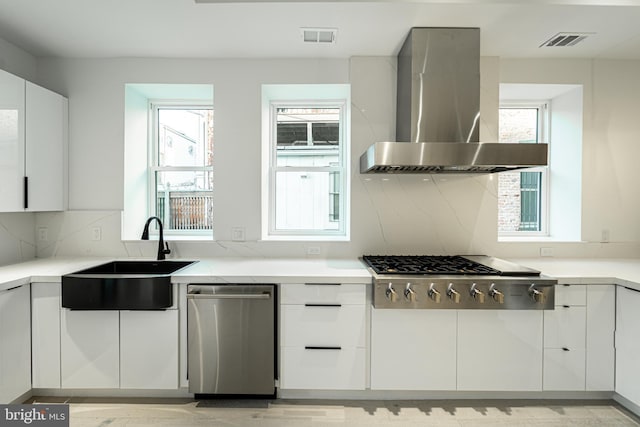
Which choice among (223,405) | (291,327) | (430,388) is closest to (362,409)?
(430,388)

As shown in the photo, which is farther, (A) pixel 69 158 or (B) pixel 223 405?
(A) pixel 69 158

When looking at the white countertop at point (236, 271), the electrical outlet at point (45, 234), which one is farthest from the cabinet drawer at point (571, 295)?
the electrical outlet at point (45, 234)

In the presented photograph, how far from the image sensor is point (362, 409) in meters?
2.14

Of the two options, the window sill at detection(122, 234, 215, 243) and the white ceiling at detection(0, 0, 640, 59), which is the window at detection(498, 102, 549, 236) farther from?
the window sill at detection(122, 234, 215, 243)

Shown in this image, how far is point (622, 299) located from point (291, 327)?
1.99 m

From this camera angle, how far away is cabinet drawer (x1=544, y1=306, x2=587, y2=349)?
2.12m

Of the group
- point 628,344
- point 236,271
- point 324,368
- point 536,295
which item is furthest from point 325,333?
point 628,344

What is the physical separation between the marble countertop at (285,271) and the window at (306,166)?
1.75 ft

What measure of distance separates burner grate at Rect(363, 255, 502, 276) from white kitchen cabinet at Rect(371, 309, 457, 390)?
0.24 metres

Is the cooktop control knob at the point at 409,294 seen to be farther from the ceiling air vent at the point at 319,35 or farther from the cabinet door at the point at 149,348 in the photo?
the ceiling air vent at the point at 319,35

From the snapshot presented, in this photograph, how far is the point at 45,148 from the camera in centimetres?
251

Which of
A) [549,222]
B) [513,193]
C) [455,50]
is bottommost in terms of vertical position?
[549,222]

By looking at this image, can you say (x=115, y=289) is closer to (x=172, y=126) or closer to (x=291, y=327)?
(x=291, y=327)

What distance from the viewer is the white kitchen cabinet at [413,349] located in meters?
2.12
